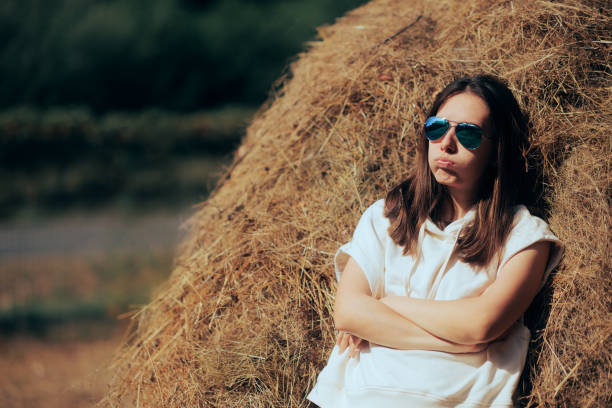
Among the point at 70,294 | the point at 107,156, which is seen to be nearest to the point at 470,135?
the point at 70,294

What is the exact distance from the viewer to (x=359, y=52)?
337cm

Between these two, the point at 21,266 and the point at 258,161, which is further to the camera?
the point at 21,266

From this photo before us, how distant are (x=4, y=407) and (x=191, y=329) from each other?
236cm

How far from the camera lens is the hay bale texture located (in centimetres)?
219

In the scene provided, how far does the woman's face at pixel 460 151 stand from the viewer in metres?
2.20

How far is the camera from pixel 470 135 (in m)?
2.17

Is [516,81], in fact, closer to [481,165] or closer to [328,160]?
[481,165]

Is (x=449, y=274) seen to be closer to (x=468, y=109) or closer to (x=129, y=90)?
(x=468, y=109)

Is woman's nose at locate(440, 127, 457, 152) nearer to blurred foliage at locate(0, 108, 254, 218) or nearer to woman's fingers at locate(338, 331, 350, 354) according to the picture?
woman's fingers at locate(338, 331, 350, 354)

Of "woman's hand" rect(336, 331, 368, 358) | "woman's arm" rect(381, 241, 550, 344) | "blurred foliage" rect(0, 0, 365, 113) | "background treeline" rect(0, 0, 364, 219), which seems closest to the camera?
"woman's arm" rect(381, 241, 550, 344)

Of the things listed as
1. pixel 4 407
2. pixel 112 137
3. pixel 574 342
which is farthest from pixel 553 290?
pixel 112 137

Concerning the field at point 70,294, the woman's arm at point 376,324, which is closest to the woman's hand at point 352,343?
the woman's arm at point 376,324

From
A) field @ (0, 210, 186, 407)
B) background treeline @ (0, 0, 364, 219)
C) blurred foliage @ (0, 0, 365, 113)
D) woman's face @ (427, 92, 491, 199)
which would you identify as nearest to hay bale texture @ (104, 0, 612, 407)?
woman's face @ (427, 92, 491, 199)

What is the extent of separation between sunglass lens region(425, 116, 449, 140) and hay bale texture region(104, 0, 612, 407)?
1.70ft
